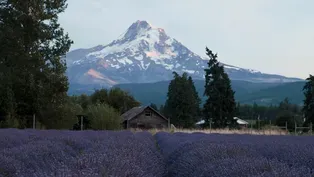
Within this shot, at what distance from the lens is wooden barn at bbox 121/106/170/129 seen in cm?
5469

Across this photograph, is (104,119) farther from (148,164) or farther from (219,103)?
(148,164)

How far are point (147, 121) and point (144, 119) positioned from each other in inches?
20.0

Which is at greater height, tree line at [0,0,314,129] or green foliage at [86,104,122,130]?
tree line at [0,0,314,129]

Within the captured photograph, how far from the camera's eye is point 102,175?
3.42m

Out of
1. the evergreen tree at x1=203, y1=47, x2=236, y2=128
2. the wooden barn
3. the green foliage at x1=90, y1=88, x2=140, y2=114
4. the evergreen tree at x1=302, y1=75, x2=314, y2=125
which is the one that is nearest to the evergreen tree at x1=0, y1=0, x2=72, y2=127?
the evergreen tree at x1=203, y1=47, x2=236, y2=128

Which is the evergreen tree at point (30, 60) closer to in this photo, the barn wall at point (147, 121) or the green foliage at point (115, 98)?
the barn wall at point (147, 121)

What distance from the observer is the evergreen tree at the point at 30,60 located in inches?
1024

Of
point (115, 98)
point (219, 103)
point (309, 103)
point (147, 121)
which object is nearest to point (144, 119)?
point (147, 121)

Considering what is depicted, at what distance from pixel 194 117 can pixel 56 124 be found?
120ft

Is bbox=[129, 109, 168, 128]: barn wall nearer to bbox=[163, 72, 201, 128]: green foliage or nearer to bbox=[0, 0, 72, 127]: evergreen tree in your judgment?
bbox=[163, 72, 201, 128]: green foliage

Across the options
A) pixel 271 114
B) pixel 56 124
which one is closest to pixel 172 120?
pixel 56 124

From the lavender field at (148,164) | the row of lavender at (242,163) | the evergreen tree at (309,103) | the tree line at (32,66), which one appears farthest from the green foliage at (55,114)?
the evergreen tree at (309,103)

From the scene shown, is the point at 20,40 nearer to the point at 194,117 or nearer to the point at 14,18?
the point at 14,18

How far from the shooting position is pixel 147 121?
55562mm
